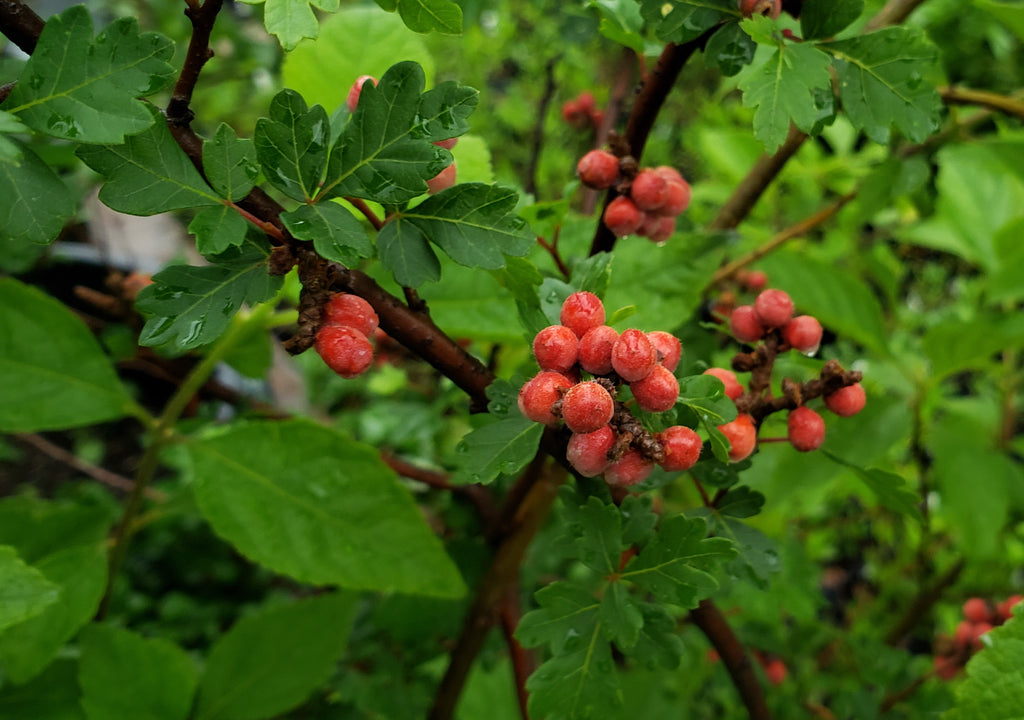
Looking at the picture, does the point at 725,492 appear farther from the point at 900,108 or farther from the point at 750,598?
the point at 750,598

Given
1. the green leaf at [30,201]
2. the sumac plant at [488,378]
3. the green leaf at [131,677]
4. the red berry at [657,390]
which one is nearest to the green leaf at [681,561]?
the sumac plant at [488,378]

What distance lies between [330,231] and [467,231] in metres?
0.09

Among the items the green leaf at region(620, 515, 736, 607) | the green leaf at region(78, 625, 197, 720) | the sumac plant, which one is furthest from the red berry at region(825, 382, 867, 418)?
the green leaf at region(78, 625, 197, 720)

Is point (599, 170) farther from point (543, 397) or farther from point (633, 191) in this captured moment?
point (543, 397)

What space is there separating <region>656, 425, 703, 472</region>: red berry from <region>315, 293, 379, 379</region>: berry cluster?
20 centimetres

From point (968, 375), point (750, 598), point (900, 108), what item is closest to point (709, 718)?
point (750, 598)

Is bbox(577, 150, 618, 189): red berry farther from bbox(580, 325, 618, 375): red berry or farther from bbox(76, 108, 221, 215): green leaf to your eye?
bbox(76, 108, 221, 215): green leaf

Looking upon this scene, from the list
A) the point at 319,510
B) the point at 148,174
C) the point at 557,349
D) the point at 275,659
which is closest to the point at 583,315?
the point at 557,349

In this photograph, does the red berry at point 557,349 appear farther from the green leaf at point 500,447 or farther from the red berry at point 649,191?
the red berry at point 649,191

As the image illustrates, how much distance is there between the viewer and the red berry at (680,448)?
48cm

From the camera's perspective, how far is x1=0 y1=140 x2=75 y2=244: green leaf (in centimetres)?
44

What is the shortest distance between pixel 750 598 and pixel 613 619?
69 centimetres

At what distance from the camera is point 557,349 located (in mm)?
485

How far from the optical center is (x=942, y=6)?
168cm
